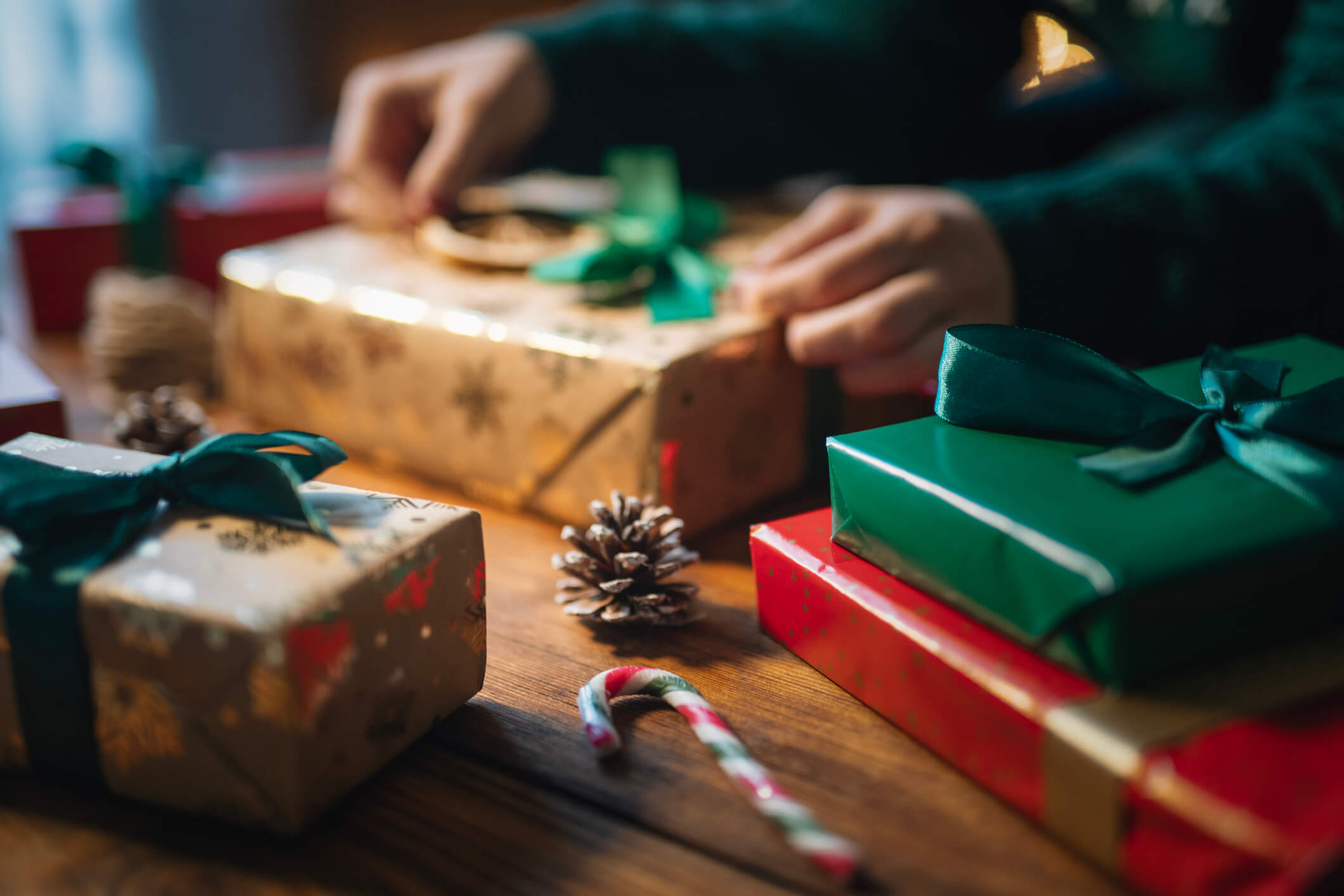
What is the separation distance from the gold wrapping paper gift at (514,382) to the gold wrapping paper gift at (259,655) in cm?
21

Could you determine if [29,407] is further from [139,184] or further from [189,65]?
[189,65]

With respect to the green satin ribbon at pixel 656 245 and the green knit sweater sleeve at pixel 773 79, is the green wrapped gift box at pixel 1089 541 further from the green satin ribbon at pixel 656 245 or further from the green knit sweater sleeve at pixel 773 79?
the green knit sweater sleeve at pixel 773 79

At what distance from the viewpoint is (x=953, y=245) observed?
680mm

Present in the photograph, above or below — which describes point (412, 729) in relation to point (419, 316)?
below

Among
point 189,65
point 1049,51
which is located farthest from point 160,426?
point 189,65

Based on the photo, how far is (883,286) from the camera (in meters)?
0.67

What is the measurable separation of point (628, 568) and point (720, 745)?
0.44 feet

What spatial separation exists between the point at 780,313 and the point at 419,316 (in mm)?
254

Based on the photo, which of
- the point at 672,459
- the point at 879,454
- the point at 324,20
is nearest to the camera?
the point at 879,454

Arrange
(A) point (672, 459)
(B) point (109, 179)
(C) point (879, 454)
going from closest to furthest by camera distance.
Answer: (C) point (879, 454) < (A) point (672, 459) < (B) point (109, 179)

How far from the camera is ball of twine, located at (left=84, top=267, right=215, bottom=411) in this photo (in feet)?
2.80

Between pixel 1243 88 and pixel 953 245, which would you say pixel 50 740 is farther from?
pixel 1243 88

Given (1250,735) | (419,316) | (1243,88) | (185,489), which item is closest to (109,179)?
(419,316)

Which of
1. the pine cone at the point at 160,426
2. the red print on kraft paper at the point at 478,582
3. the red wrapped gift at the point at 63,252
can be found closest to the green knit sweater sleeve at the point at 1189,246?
the red print on kraft paper at the point at 478,582
